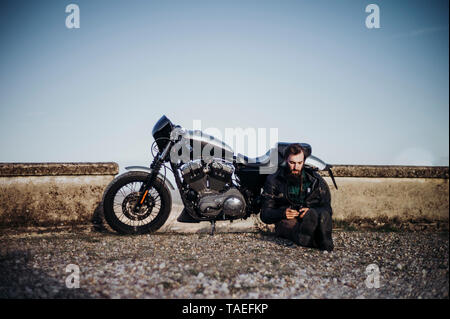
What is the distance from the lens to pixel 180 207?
180 inches

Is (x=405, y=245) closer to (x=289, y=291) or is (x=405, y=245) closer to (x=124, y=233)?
(x=289, y=291)

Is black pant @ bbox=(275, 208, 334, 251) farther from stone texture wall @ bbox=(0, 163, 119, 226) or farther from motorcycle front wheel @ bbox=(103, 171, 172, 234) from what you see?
stone texture wall @ bbox=(0, 163, 119, 226)

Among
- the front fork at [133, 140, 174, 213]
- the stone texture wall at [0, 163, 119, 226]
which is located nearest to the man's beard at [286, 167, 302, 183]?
the front fork at [133, 140, 174, 213]

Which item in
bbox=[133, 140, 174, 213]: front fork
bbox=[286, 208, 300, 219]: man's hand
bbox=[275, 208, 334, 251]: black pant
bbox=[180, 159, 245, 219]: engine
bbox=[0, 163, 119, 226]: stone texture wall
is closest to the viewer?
bbox=[275, 208, 334, 251]: black pant

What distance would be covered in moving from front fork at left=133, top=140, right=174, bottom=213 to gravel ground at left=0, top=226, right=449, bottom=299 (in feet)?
1.56

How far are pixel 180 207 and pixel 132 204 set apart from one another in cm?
77

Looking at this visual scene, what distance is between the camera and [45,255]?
317 cm

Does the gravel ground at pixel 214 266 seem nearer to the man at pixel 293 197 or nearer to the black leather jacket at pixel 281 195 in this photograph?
the man at pixel 293 197

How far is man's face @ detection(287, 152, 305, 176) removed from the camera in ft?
12.2

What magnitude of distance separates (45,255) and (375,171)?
4913 millimetres

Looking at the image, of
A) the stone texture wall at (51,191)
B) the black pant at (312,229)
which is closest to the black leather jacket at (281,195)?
the black pant at (312,229)
